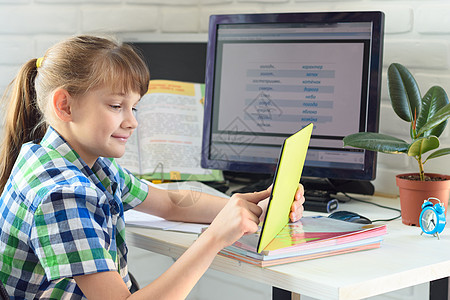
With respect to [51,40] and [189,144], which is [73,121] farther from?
[51,40]

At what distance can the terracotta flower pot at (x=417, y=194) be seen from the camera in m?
1.19

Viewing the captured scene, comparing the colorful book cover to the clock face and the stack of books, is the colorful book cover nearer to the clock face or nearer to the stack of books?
the stack of books

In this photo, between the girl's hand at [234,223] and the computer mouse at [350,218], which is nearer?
the girl's hand at [234,223]

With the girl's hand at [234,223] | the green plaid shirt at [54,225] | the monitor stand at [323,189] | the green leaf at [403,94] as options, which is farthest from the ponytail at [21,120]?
the green leaf at [403,94]

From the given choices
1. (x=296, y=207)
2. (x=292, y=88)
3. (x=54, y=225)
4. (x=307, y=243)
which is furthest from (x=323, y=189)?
(x=54, y=225)

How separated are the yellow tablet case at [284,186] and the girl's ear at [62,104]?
0.39 m

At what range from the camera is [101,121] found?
3.46 ft

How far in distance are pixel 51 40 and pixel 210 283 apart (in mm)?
944

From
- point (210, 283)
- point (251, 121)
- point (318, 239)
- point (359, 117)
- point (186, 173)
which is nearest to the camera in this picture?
point (318, 239)

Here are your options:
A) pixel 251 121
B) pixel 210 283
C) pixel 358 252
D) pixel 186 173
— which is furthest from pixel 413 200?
pixel 210 283

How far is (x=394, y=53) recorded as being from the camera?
155 cm

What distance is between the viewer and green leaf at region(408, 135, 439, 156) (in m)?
1.17

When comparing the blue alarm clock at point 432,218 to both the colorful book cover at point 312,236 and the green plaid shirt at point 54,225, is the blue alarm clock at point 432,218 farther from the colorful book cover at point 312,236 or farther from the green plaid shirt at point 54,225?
the green plaid shirt at point 54,225

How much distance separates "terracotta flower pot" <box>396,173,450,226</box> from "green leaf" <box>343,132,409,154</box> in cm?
7
